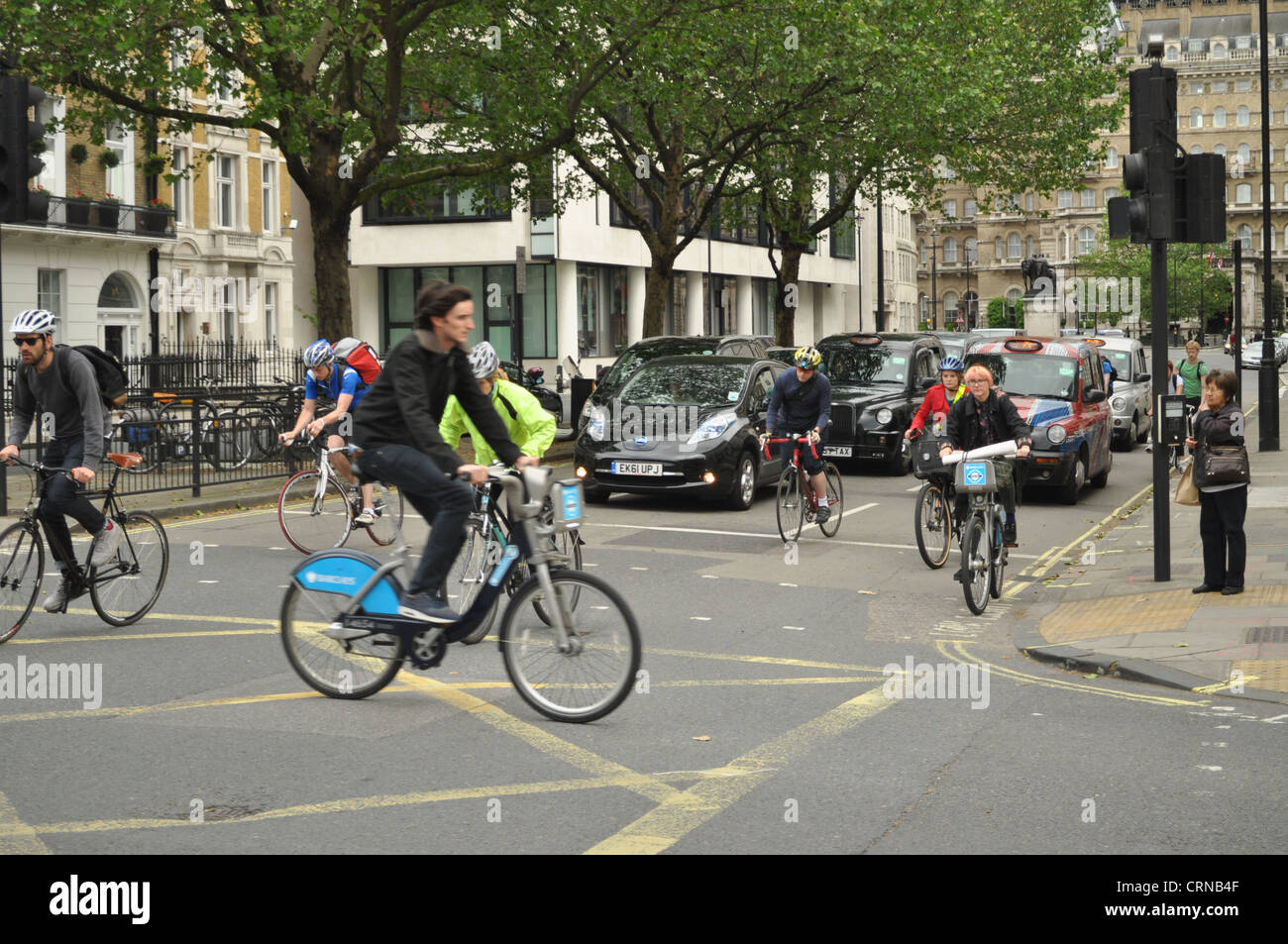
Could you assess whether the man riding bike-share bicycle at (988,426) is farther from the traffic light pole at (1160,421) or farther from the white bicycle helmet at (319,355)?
the white bicycle helmet at (319,355)

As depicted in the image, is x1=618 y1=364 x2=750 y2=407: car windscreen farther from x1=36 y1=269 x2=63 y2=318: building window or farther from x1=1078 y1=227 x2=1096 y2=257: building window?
x1=1078 y1=227 x2=1096 y2=257: building window

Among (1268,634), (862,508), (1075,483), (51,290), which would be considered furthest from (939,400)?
(51,290)

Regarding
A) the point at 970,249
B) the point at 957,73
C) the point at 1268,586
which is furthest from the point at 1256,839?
the point at 970,249

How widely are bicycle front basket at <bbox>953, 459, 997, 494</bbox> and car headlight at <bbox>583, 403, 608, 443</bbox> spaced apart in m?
6.69

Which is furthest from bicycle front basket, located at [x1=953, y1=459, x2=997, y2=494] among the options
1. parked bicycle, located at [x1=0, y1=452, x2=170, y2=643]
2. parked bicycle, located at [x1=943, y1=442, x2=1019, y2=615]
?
parked bicycle, located at [x1=0, y1=452, x2=170, y2=643]

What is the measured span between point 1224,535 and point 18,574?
800 centimetres

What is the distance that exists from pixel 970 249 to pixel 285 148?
143m

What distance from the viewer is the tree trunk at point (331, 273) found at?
22062 millimetres

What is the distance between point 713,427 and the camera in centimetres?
1759

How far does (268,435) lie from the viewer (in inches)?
794

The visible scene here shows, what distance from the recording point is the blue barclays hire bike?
7.01 metres
